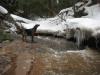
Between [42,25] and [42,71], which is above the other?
[42,25]

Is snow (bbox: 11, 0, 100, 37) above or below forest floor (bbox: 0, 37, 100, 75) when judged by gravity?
above

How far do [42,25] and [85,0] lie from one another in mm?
4887

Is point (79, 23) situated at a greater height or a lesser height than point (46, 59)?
greater

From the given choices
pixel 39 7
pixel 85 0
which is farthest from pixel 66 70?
pixel 39 7

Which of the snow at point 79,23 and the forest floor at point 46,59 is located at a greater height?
the snow at point 79,23

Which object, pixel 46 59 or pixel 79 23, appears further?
pixel 79 23

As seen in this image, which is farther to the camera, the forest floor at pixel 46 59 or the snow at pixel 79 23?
the snow at pixel 79 23

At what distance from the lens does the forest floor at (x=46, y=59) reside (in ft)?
26.0

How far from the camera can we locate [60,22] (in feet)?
50.4

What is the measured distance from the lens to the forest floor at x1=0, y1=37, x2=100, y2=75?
26.0ft

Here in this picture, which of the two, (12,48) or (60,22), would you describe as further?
(60,22)

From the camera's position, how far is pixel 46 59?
9.54 m

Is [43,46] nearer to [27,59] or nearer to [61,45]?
[61,45]

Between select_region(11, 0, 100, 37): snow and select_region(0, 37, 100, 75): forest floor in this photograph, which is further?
select_region(11, 0, 100, 37): snow
